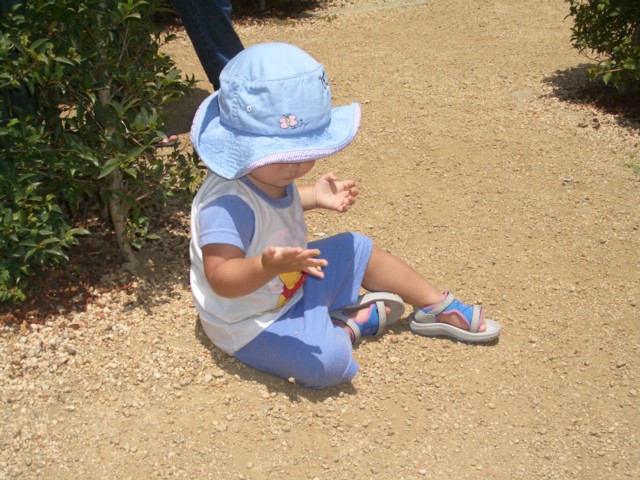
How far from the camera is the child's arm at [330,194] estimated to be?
299cm

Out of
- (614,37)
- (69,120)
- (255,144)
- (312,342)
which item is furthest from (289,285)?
(614,37)

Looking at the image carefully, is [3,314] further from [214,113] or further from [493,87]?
[493,87]

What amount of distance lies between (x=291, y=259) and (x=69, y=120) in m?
1.40

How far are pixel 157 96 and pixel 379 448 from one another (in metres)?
1.86

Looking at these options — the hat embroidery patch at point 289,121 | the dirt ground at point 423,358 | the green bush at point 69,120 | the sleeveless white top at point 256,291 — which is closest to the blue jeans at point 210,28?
the dirt ground at point 423,358

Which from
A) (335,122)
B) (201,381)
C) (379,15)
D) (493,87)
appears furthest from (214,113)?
(379,15)

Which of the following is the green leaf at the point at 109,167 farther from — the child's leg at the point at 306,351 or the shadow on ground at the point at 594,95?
the shadow on ground at the point at 594,95

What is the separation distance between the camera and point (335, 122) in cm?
273

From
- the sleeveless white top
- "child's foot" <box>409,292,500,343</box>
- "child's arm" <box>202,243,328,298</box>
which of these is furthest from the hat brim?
"child's foot" <box>409,292,500,343</box>

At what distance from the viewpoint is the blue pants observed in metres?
2.84

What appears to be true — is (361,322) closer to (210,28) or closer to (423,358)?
(423,358)

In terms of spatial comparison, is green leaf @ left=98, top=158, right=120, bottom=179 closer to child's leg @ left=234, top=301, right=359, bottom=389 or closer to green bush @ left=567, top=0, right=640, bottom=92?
child's leg @ left=234, top=301, right=359, bottom=389

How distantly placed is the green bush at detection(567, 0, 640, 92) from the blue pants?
302cm

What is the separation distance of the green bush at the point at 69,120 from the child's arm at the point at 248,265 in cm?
66
